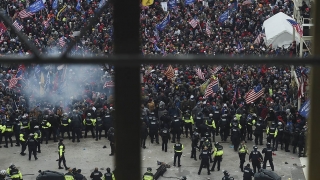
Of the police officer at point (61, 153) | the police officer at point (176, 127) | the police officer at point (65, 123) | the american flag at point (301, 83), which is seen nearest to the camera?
the police officer at point (61, 153)

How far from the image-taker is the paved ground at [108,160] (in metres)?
21.3

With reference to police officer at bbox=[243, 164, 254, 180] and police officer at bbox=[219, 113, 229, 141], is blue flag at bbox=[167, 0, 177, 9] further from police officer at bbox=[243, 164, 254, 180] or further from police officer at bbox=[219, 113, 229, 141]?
police officer at bbox=[243, 164, 254, 180]

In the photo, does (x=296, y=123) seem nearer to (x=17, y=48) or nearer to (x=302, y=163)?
(x=302, y=163)

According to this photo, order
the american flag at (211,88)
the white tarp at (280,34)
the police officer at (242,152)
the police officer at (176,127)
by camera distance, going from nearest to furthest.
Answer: the police officer at (242,152) < the police officer at (176,127) < the american flag at (211,88) < the white tarp at (280,34)

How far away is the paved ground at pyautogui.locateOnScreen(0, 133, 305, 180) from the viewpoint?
21328mm

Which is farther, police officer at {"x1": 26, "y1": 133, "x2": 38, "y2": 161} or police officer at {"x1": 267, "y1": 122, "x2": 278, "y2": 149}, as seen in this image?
police officer at {"x1": 267, "y1": 122, "x2": 278, "y2": 149}

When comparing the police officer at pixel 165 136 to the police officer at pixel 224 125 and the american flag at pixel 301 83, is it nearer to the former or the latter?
the police officer at pixel 224 125

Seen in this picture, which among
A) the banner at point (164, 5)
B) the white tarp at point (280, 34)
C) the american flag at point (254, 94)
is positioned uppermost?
the banner at point (164, 5)

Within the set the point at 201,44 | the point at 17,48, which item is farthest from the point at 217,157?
the point at 17,48

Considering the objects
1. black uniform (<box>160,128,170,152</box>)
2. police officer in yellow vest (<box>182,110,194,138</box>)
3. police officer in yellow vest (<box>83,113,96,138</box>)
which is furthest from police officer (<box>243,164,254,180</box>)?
police officer in yellow vest (<box>83,113,96,138</box>)

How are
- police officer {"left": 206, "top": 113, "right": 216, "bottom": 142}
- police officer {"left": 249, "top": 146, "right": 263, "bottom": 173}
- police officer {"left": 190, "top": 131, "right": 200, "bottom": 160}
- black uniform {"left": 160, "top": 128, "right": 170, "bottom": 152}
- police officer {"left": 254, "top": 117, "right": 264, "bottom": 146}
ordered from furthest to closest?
police officer {"left": 206, "top": 113, "right": 216, "bottom": 142}
police officer {"left": 254, "top": 117, "right": 264, "bottom": 146}
black uniform {"left": 160, "top": 128, "right": 170, "bottom": 152}
police officer {"left": 190, "top": 131, "right": 200, "bottom": 160}
police officer {"left": 249, "top": 146, "right": 263, "bottom": 173}

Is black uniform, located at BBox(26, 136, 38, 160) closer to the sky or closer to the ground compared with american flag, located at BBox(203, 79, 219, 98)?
closer to the ground

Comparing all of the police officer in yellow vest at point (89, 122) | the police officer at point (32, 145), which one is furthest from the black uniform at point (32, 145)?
the police officer in yellow vest at point (89, 122)

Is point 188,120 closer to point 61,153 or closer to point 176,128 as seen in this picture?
point 176,128
